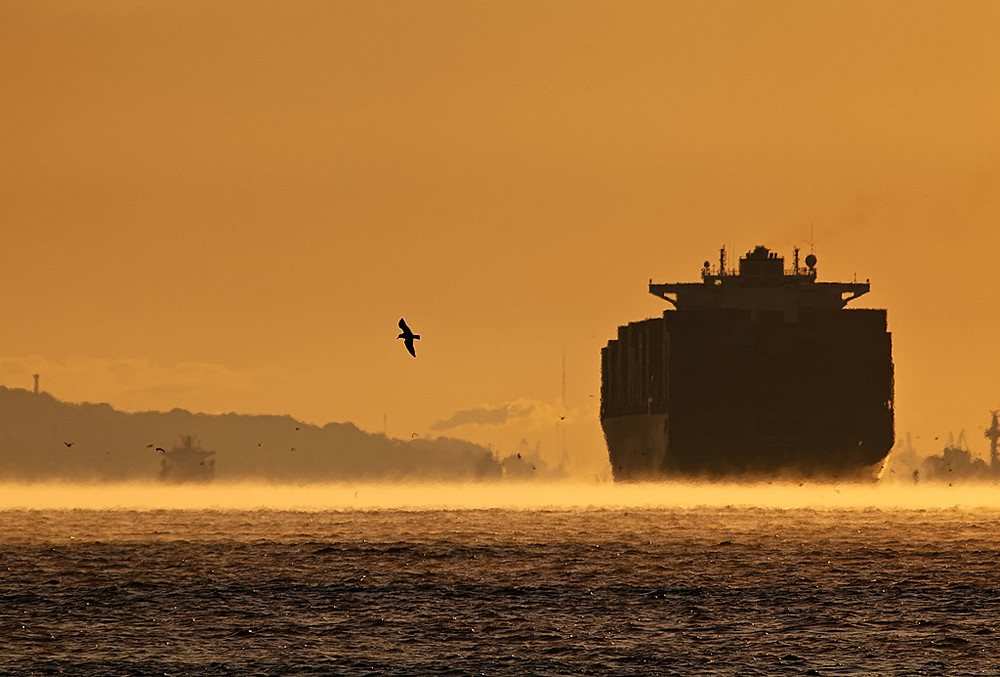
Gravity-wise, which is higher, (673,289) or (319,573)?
(673,289)

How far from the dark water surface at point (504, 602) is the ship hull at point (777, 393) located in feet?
150

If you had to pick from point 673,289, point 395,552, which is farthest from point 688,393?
point 395,552

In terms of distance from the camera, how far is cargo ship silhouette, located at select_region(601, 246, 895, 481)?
512 ft

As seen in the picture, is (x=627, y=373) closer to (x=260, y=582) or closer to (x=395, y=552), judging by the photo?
(x=395, y=552)

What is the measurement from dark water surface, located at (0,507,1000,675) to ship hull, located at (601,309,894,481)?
45.7 m

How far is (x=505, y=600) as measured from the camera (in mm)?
63562

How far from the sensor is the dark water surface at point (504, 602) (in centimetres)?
4738

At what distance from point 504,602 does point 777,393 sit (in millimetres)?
97093

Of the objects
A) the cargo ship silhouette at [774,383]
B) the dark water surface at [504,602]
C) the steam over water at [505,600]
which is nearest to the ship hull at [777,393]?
the cargo ship silhouette at [774,383]

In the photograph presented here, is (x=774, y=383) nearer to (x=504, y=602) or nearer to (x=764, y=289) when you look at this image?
(x=764, y=289)

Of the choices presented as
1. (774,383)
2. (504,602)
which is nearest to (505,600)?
(504,602)

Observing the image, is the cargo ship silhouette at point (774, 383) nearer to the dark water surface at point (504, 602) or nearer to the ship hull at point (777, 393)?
the ship hull at point (777, 393)

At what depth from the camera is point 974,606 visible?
61.6 meters

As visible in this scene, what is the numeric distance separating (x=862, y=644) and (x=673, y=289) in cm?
11529
